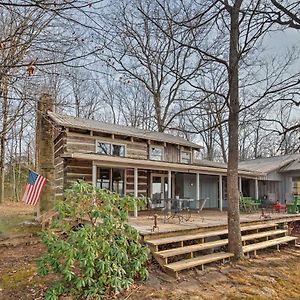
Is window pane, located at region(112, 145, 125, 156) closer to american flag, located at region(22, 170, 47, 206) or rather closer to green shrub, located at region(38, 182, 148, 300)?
american flag, located at region(22, 170, 47, 206)

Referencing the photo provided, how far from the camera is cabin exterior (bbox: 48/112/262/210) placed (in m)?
12.2

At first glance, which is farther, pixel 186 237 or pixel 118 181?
pixel 118 181

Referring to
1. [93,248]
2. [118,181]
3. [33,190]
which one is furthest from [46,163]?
[93,248]

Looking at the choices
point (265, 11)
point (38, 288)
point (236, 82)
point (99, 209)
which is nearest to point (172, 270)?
point (99, 209)

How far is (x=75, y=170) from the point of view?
12.9 m

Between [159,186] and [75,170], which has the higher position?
[75,170]

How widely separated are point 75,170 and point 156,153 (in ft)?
18.2

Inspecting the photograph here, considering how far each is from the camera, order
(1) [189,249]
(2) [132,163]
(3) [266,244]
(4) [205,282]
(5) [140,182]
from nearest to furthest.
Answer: (4) [205,282]
(1) [189,249]
(3) [266,244]
(2) [132,163]
(5) [140,182]

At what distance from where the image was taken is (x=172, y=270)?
639 centimetres

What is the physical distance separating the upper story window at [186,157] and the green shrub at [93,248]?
1289 cm

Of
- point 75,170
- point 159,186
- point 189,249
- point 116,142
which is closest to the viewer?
point 189,249

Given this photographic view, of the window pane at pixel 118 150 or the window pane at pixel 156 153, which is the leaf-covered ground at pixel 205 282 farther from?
the window pane at pixel 156 153

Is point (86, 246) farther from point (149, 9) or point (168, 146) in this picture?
point (168, 146)

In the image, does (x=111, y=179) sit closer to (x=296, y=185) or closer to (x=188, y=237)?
(x=188, y=237)
